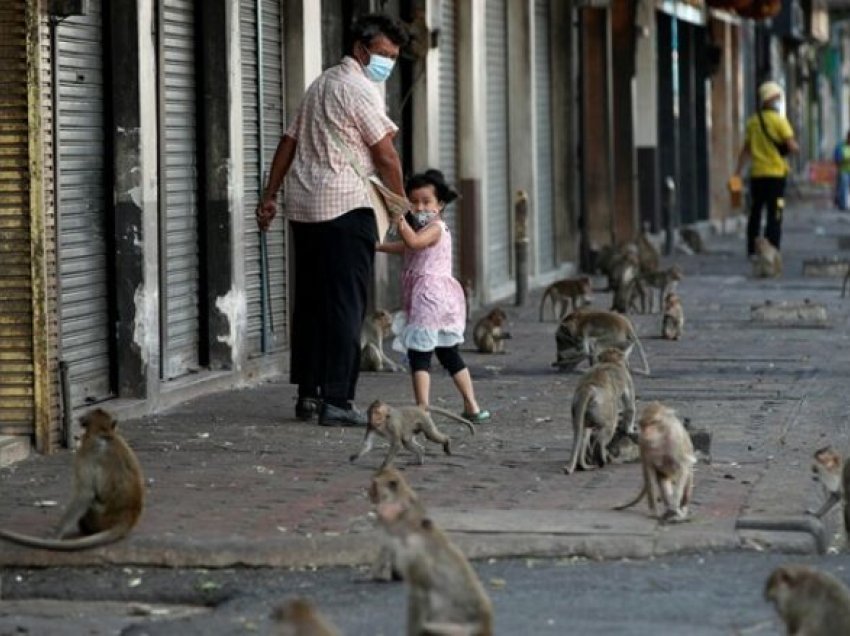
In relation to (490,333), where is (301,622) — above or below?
above

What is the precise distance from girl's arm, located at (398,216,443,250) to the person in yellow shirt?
1630cm

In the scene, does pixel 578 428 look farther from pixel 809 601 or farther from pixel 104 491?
pixel 809 601

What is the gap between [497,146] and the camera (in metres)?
25.3

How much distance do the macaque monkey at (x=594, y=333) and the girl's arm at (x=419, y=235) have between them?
10.4 ft

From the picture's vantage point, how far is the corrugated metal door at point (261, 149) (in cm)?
1661

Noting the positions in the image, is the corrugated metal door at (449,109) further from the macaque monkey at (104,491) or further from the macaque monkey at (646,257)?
the macaque monkey at (104,491)

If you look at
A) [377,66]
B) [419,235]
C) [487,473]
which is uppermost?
[377,66]

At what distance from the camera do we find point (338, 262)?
44.9 feet

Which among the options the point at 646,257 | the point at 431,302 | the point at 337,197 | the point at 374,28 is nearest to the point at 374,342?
the point at 431,302

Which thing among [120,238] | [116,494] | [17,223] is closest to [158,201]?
[120,238]

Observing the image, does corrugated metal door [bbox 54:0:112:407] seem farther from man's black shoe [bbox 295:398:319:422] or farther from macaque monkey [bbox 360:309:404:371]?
macaque monkey [bbox 360:309:404:371]

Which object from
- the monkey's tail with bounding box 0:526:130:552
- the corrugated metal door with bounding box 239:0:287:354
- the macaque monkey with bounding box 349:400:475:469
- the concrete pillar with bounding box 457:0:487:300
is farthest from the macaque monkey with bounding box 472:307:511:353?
the monkey's tail with bounding box 0:526:130:552

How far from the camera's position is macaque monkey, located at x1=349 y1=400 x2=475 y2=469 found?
39.8ft

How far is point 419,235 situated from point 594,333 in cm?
337
